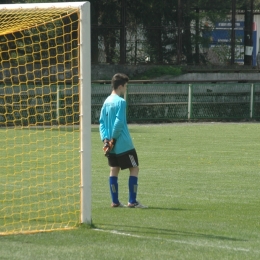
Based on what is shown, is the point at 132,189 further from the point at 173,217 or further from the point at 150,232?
the point at 150,232

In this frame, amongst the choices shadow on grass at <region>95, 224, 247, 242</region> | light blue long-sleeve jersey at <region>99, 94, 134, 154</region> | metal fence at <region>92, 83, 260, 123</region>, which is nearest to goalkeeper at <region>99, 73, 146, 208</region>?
light blue long-sleeve jersey at <region>99, 94, 134, 154</region>

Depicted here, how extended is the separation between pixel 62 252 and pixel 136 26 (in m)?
28.9

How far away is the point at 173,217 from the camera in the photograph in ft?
32.1

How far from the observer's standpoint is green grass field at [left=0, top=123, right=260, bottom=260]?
7.65 metres

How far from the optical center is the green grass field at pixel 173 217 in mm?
7652

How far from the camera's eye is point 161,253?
7.54 metres

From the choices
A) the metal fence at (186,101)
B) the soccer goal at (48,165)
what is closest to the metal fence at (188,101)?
the metal fence at (186,101)

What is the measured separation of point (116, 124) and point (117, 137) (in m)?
0.21

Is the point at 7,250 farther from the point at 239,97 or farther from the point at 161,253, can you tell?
the point at 239,97

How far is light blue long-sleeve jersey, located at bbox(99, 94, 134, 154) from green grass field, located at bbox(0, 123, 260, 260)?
34.0 inches

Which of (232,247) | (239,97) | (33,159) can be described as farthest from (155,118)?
(232,247)

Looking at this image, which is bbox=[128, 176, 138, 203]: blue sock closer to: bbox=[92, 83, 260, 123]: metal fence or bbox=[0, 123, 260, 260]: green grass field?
bbox=[0, 123, 260, 260]: green grass field

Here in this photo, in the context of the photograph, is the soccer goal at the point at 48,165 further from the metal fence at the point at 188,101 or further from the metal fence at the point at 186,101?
the metal fence at the point at 188,101

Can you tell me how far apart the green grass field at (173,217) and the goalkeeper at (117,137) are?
367 mm
